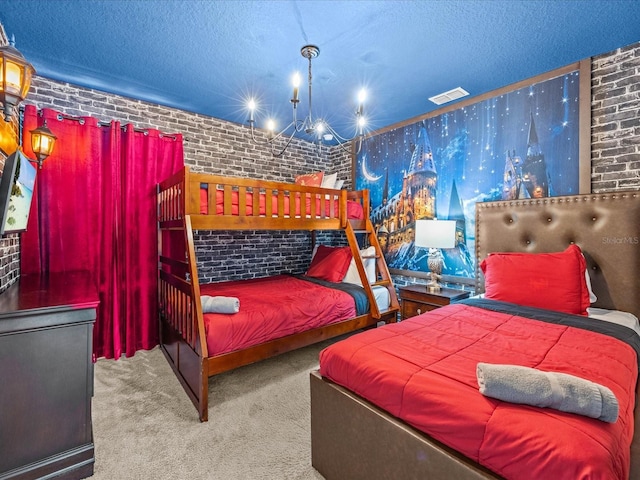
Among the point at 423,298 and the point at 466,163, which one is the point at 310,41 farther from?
the point at 423,298

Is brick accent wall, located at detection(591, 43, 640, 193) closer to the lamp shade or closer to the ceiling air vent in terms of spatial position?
the ceiling air vent

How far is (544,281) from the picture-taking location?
2.16m

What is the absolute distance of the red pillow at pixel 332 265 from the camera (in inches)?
137

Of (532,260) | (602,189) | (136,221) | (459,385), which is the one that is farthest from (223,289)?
(602,189)

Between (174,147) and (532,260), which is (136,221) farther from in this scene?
(532,260)

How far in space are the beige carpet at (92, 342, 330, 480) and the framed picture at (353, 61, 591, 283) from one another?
214cm

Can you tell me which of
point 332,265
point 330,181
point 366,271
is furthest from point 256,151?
point 366,271

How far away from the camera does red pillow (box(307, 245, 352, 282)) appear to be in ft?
11.4

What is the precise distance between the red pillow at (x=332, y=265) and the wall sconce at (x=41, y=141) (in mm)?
2740

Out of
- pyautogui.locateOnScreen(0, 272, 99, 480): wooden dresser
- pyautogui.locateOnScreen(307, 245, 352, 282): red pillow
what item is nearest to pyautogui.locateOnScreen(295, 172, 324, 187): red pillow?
pyautogui.locateOnScreen(307, 245, 352, 282): red pillow

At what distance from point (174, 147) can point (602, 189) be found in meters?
4.06

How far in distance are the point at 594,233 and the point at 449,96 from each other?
181 cm

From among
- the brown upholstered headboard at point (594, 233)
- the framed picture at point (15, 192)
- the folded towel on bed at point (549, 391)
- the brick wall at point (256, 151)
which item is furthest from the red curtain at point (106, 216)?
the brown upholstered headboard at point (594, 233)

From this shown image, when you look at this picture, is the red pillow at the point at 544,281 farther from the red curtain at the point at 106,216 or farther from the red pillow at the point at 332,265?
the red curtain at the point at 106,216
